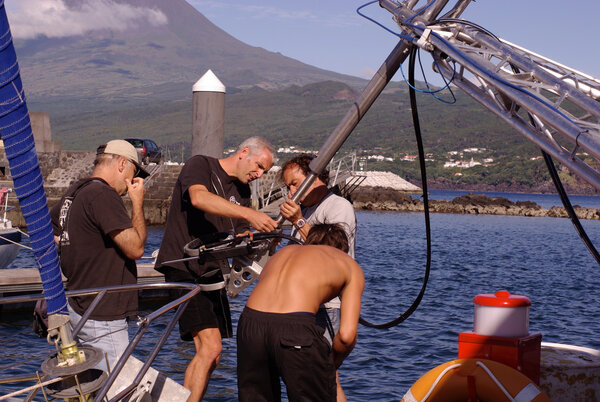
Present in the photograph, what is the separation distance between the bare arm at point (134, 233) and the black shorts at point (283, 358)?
0.80 meters

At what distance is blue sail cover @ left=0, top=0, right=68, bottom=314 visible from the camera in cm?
266

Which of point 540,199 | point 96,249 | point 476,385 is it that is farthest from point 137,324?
point 540,199

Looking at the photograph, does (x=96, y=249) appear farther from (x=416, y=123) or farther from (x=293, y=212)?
(x=416, y=123)

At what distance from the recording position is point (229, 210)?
5.02 meters

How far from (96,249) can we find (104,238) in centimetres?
8

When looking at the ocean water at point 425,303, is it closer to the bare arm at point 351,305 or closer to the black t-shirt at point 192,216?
the black t-shirt at point 192,216

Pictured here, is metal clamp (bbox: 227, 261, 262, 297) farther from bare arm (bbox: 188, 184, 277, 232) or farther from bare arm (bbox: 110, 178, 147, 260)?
bare arm (bbox: 110, 178, 147, 260)

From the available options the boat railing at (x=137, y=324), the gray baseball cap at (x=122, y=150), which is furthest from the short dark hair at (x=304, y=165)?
the boat railing at (x=137, y=324)

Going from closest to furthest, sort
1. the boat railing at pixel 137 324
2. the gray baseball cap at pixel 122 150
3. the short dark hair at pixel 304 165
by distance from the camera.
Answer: the boat railing at pixel 137 324 < the gray baseball cap at pixel 122 150 < the short dark hair at pixel 304 165

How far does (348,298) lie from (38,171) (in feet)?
6.14

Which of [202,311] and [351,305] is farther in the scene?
[202,311]

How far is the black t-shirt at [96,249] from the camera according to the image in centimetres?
430

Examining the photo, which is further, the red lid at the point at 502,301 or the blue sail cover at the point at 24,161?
the red lid at the point at 502,301

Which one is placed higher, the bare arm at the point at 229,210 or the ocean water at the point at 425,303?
the bare arm at the point at 229,210
